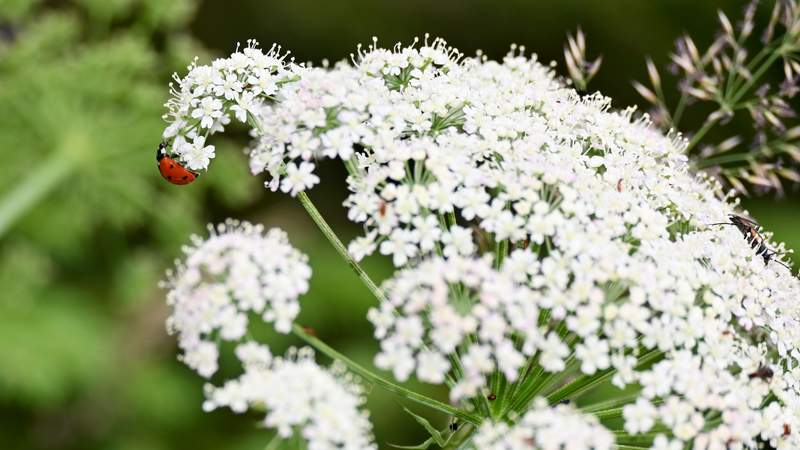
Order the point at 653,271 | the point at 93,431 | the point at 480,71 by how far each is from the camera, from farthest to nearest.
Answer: the point at 93,431 → the point at 480,71 → the point at 653,271

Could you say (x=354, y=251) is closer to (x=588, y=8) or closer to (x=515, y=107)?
(x=515, y=107)

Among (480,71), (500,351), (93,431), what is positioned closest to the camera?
Answer: (500,351)

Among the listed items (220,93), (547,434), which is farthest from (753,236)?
(220,93)

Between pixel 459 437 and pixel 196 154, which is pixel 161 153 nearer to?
pixel 196 154

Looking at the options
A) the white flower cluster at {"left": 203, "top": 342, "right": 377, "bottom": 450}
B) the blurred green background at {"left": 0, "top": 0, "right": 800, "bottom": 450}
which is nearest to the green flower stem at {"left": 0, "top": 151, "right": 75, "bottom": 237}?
the blurred green background at {"left": 0, "top": 0, "right": 800, "bottom": 450}

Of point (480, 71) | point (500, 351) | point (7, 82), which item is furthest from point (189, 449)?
point (500, 351)

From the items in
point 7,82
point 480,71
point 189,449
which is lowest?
point 480,71
